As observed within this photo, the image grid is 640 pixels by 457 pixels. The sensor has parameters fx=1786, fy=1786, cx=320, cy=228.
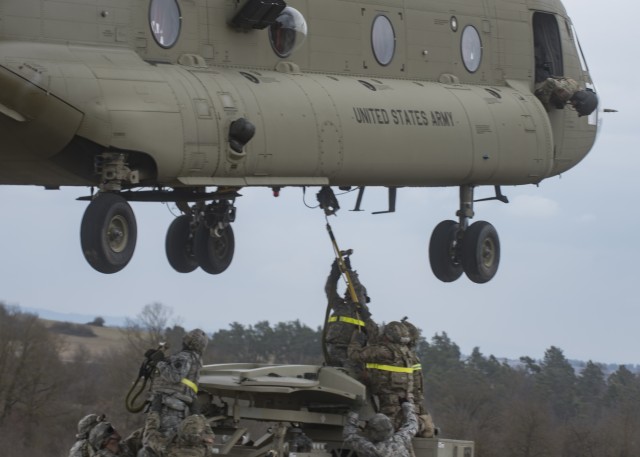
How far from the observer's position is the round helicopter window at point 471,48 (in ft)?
88.0

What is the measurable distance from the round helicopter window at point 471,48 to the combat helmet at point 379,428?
9.34 meters

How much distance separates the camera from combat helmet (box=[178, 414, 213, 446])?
58.0 ft

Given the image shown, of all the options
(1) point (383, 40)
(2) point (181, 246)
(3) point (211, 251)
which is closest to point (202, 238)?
(3) point (211, 251)

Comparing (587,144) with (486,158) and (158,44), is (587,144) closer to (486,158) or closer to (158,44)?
(486,158)

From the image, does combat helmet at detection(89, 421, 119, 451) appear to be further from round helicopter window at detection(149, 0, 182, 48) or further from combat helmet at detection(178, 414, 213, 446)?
round helicopter window at detection(149, 0, 182, 48)

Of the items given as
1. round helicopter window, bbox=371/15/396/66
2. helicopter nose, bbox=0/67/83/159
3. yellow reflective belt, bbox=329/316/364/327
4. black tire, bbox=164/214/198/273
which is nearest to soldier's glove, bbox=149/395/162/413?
yellow reflective belt, bbox=329/316/364/327

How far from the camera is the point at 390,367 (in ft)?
64.2

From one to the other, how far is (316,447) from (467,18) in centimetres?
987

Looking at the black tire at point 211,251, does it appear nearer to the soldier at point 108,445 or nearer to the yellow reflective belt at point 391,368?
the yellow reflective belt at point 391,368

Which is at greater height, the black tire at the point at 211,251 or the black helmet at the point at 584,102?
→ the black helmet at the point at 584,102

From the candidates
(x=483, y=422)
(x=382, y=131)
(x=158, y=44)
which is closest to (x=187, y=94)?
(x=158, y=44)

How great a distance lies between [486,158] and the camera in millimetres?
26031

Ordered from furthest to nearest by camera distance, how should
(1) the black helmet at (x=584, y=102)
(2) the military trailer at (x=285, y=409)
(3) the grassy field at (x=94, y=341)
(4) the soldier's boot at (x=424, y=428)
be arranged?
(3) the grassy field at (x=94, y=341)
(1) the black helmet at (x=584, y=102)
(4) the soldier's boot at (x=424, y=428)
(2) the military trailer at (x=285, y=409)

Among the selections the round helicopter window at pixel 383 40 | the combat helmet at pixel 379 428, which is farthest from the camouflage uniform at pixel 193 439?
the round helicopter window at pixel 383 40
